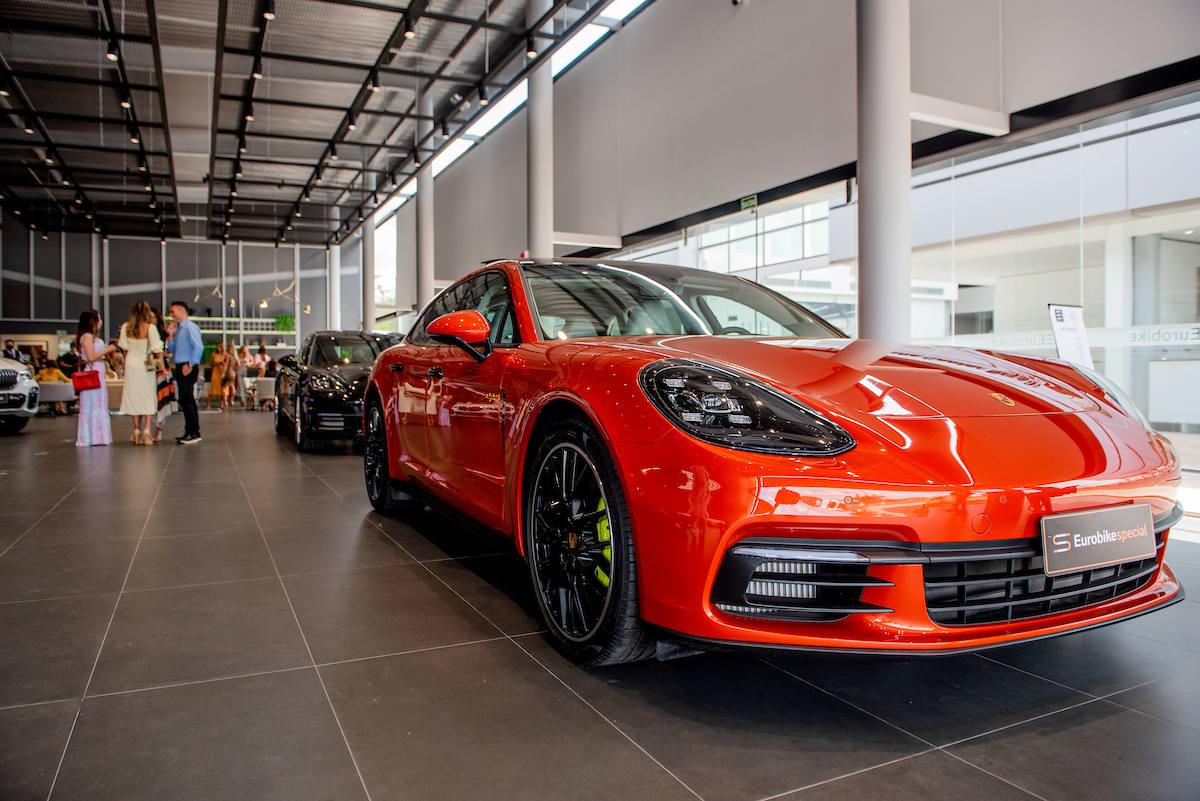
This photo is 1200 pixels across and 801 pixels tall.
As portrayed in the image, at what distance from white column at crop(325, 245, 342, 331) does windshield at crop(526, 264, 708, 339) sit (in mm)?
25699

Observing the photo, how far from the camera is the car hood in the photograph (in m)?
1.97

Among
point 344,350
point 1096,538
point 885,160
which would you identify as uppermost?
point 885,160

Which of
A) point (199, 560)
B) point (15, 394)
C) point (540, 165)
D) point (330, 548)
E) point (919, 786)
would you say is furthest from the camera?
point (540, 165)

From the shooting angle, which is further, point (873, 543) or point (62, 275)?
point (62, 275)

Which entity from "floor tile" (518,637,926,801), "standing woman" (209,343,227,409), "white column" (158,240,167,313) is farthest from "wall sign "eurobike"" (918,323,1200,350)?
"white column" (158,240,167,313)

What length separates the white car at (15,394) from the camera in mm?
10320

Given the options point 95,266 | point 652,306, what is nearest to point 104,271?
point 95,266

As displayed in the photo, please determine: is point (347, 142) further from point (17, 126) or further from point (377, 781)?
point (377, 781)

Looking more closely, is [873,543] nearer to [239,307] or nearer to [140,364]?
[140,364]

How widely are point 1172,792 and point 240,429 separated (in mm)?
12182

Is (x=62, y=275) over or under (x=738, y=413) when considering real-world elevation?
over

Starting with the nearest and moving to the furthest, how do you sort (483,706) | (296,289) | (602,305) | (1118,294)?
(483,706)
(602,305)
(1118,294)
(296,289)

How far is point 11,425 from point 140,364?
330cm

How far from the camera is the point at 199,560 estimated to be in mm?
3631
